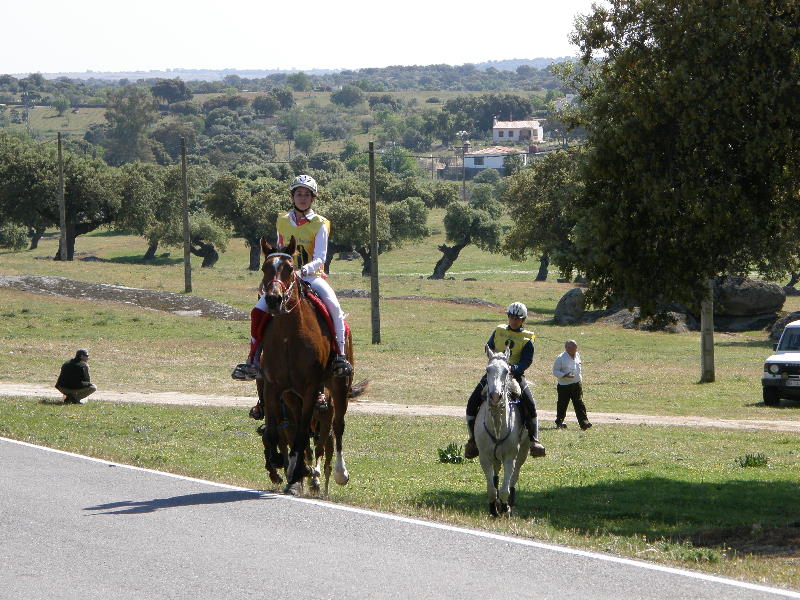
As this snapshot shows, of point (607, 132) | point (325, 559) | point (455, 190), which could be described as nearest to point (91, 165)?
point (455, 190)

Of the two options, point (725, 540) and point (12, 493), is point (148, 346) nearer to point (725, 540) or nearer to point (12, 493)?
point (12, 493)

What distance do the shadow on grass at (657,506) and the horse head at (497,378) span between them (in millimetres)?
1563

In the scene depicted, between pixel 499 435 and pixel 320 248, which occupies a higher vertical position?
pixel 320 248

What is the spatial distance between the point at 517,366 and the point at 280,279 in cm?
334

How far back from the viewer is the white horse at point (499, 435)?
13.0 meters

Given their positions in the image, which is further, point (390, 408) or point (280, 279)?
point (390, 408)

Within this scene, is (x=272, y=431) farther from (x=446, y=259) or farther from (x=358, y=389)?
(x=446, y=259)

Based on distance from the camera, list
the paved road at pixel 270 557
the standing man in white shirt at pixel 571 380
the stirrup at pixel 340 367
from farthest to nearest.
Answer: the standing man in white shirt at pixel 571 380 < the stirrup at pixel 340 367 < the paved road at pixel 270 557

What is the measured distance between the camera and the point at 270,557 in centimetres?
996

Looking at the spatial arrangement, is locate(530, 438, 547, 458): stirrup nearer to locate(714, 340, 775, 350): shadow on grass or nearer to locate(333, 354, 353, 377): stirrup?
locate(333, 354, 353, 377): stirrup

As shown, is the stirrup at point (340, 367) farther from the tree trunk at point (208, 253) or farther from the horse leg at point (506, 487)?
the tree trunk at point (208, 253)

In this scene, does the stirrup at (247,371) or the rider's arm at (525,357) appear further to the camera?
the rider's arm at (525,357)

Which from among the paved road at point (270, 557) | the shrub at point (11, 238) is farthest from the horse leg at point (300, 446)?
the shrub at point (11, 238)

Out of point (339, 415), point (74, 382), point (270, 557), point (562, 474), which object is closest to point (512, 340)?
point (339, 415)
